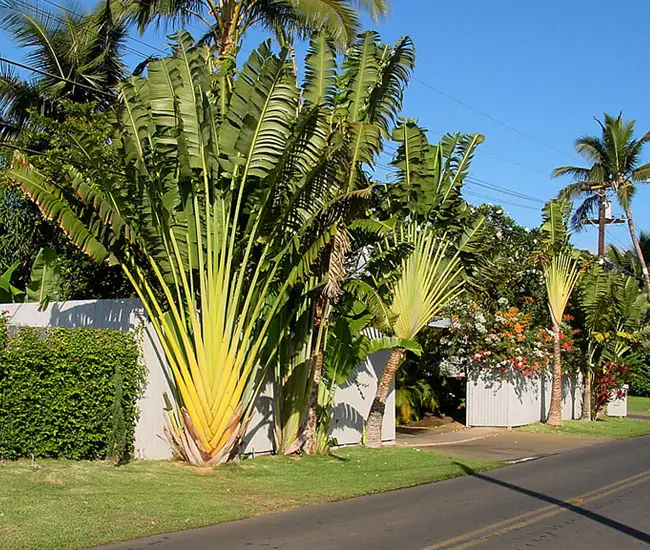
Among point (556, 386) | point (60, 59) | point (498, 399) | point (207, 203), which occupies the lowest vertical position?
point (498, 399)

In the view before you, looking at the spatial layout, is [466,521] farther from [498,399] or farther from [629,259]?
[629,259]

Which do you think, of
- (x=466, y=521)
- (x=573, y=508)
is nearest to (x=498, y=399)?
(x=573, y=508)

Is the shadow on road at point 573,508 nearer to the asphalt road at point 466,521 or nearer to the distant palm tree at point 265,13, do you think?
the asphalt road at point 466,521

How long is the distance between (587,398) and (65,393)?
20594mm

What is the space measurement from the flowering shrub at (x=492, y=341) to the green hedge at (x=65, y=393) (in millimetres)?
13479

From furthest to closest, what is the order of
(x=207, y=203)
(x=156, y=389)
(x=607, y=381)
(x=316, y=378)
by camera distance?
(x=607, y=381) < (x=316, y=378) < (x=156, y=389) < (x=207, y=203)

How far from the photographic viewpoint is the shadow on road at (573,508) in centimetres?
919

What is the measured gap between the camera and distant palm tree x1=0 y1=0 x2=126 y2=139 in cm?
2117

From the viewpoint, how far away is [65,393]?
1179 cm

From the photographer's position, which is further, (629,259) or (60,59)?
(629,259)

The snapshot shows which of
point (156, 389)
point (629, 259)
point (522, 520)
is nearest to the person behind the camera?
point (522, 520)

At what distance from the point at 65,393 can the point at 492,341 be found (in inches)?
581

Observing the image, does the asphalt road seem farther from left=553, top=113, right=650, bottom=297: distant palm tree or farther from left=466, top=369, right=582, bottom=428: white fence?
left=553, top=113, right=650, bottom=297: distant palm tree

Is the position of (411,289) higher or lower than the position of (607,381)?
higher
